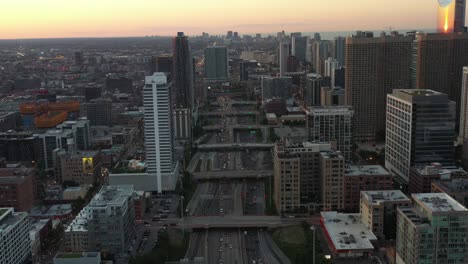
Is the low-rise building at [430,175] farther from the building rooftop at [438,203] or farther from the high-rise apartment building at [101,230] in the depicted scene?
the high-rise apartment building at [101,230]

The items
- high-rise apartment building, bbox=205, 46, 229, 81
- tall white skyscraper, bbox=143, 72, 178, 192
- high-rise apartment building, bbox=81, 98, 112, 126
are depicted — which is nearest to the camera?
tall white skyscraper, bbox=143, 72, 178, 192

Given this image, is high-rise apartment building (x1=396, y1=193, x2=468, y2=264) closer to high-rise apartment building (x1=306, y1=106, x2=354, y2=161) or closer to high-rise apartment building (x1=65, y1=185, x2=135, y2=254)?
high-rise apartment building (x1=65, y1=185, x2=135, y2=254)

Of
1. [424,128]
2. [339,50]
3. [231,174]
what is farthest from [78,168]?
[339,50]

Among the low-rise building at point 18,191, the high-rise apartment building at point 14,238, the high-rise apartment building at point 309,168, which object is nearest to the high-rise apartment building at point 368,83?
the high-rise apartment building at point 309,168

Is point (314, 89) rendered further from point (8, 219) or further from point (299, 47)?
point (299, 47)

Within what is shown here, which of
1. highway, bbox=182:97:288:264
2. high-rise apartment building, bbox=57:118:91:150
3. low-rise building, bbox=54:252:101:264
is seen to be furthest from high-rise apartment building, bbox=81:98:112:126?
low-rise building, bbox=54:252:101:264

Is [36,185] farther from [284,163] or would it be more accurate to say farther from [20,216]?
[284,163]
